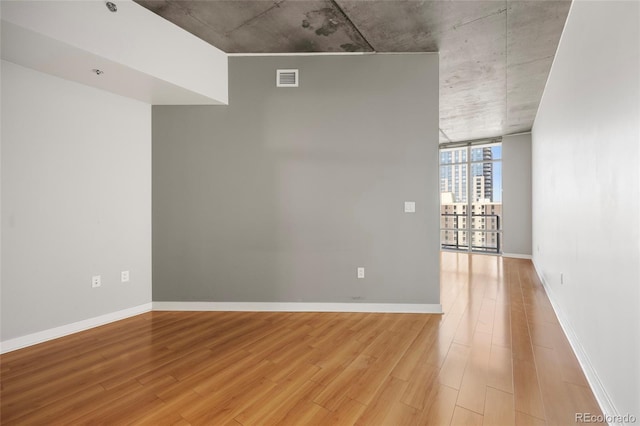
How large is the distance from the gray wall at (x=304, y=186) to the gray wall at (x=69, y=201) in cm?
24

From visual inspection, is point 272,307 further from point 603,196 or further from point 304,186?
point 603,196

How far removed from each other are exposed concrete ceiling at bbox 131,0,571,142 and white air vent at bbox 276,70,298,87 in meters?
0.24

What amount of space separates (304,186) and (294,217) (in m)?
0.39

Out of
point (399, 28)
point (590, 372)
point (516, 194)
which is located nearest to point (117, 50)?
point (399, 28)

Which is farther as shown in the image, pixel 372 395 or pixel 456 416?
pixel 372 395

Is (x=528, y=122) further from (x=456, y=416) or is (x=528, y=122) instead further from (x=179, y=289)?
(x=179, y=289)

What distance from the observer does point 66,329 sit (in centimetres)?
270

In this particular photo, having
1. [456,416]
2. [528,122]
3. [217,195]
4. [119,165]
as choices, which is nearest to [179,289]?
[217,195]

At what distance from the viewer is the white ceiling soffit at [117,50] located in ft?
6.77

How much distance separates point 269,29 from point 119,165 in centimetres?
219

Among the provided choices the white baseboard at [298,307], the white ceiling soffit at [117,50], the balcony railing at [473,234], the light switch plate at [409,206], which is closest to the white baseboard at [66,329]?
the white baseboard at [298,307]

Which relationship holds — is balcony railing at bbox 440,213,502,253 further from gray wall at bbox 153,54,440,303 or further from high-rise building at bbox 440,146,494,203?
gray wall at bbox 153,54,440,303

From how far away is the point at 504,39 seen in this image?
3.03 meters

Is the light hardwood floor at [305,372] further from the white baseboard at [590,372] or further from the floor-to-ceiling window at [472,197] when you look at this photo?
the floor-to-ceiling window at [472,197]
